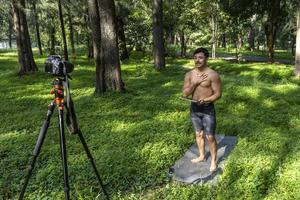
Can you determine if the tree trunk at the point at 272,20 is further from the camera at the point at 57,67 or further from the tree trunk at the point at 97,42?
the camera at the point at 57,67

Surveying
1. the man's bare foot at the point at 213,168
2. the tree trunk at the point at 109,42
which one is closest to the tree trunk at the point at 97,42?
the tree trunk at the point at 109,42

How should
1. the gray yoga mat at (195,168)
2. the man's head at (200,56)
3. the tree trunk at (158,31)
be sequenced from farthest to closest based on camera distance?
the tree trunk at (158,31) → the gray yoga mat at (195,168) → the man's head at (200,56)

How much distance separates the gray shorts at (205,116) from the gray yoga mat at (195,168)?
78 centimetres

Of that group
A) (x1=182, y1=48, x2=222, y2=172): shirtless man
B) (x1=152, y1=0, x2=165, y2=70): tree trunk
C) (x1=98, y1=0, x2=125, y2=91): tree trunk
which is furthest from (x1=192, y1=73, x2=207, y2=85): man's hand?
A: (x1=152, y1=0, x2=165, y2=70): tree trunk

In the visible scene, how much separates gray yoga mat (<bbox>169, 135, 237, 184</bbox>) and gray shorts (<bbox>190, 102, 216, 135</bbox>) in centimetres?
78

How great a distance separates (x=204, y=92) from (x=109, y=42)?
6.56 metres

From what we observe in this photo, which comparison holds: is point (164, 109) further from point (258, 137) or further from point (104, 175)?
point (104, 175)

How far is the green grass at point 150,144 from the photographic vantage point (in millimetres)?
6371

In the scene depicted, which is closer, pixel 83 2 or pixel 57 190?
pixel 57 190

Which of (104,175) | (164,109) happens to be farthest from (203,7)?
(104,175)

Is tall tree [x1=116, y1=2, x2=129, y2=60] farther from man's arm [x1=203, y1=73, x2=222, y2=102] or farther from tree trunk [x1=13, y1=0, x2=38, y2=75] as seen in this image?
man's arm [x1=203, y1=73, x2=222, y2=102]

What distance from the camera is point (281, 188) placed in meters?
6.23

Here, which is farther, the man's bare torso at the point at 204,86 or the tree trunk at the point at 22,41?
the tree trunk at the point at 22,41

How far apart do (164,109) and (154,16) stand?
12.1 metres
